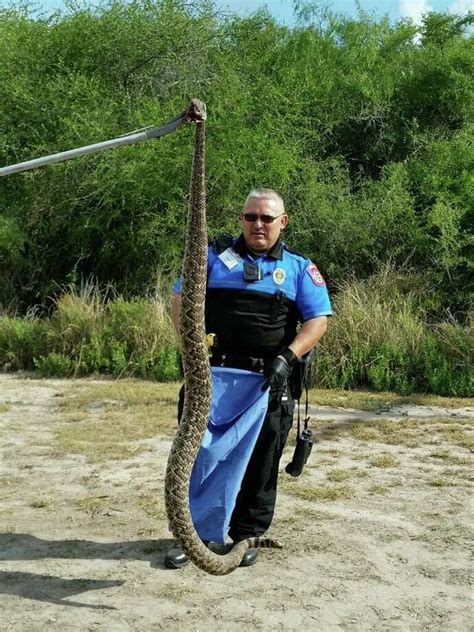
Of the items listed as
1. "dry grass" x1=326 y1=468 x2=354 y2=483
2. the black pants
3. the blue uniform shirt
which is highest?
the blue uniform shirt

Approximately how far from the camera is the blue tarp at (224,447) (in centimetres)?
441

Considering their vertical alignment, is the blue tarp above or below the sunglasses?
below

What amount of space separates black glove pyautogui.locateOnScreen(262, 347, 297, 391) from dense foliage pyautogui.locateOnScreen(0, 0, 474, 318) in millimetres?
8500

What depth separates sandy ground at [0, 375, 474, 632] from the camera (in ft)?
13.4

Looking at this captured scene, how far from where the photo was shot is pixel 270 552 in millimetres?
4898

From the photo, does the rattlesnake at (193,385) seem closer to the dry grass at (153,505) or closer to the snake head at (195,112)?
the snake head at (195,112)

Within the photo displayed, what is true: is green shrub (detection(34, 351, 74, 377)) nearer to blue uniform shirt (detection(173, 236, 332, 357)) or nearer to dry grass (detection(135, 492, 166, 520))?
dry grass (detection(135, 492, 166, 520))

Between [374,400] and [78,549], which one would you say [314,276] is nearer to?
[78,549]

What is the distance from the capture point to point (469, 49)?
17.0 metres

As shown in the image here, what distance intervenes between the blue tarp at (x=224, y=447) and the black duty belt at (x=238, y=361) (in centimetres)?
6

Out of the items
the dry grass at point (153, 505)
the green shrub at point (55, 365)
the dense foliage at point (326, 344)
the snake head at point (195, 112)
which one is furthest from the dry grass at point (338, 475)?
the green shrub at point (55, 365)

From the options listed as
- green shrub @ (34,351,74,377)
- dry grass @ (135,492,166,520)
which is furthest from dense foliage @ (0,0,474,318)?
dry grass @ (135,492,166,520)

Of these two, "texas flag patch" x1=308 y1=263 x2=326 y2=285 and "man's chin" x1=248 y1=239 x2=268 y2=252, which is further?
"texas flag patch" x1=308 y1=263 x2=326 y2=285

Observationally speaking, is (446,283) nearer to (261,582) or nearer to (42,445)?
(42,445)
